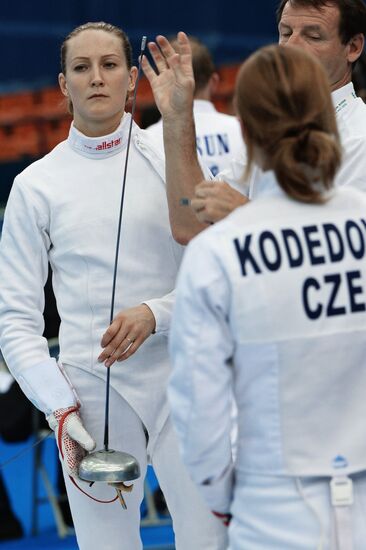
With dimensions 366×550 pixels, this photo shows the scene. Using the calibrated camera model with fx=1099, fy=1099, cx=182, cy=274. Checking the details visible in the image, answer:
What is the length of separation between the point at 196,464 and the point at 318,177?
502mm

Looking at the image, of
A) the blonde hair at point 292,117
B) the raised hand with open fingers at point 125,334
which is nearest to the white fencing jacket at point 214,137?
the raised hand with open fingers at point 125,334

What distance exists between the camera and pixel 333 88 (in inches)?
97.3

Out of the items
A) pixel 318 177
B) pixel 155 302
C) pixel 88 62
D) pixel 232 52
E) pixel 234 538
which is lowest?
pixel 234 538

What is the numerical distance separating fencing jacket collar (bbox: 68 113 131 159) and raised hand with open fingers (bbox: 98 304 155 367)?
40cm

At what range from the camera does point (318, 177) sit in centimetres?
176

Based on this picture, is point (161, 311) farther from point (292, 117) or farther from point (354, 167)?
point (292, 117)

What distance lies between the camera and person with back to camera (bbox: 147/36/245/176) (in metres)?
4.34

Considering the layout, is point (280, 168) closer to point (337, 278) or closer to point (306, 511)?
point (337, 278)

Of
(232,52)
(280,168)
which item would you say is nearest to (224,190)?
(280,168)

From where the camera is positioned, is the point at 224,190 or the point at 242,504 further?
the point at 224,190

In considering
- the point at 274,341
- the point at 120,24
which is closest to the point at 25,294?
the point at 274,341

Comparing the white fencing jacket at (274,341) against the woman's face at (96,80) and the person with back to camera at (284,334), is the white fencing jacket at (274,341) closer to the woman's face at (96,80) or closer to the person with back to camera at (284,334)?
the person with back to camera at (284,334)

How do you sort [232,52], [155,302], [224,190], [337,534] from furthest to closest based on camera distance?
1. [232,52]
2. [155,302]
3. [224,190]
4. [337,534]

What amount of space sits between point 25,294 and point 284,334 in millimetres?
904
